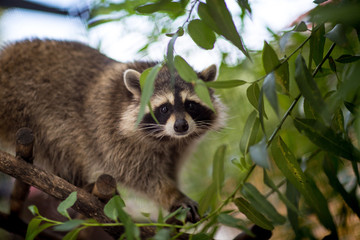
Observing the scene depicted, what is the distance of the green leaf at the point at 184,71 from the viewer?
1145mm

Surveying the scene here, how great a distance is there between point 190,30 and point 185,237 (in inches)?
42.6

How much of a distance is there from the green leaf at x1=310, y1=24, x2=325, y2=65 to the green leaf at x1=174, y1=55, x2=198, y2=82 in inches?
16.0

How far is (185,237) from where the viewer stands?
6.24 feet

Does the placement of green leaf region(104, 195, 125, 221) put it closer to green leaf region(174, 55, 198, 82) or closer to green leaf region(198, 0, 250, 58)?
green leaf region(174, 55, 198, 82)

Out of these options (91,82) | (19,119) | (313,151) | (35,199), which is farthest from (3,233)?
(313,151)

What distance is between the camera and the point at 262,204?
1.19 m

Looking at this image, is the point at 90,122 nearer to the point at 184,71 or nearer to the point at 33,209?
the point at 33,209

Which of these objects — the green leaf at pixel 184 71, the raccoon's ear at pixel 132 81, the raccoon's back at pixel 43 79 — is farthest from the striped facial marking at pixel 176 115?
the green leaf at pixel 184 71

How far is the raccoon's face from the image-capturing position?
209cm

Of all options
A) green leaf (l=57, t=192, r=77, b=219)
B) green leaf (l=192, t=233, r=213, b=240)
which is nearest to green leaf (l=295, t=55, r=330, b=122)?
green leaf (l=192, t=233, r=213, b=240)

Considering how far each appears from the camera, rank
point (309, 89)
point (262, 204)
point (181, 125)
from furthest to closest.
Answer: point (181, 125) → point (262, 204) → point (309, 89)

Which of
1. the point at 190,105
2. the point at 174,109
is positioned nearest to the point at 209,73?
the point at 190,105

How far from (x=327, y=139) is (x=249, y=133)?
0.81 feet

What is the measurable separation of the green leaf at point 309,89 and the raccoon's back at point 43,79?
1.65 metres
